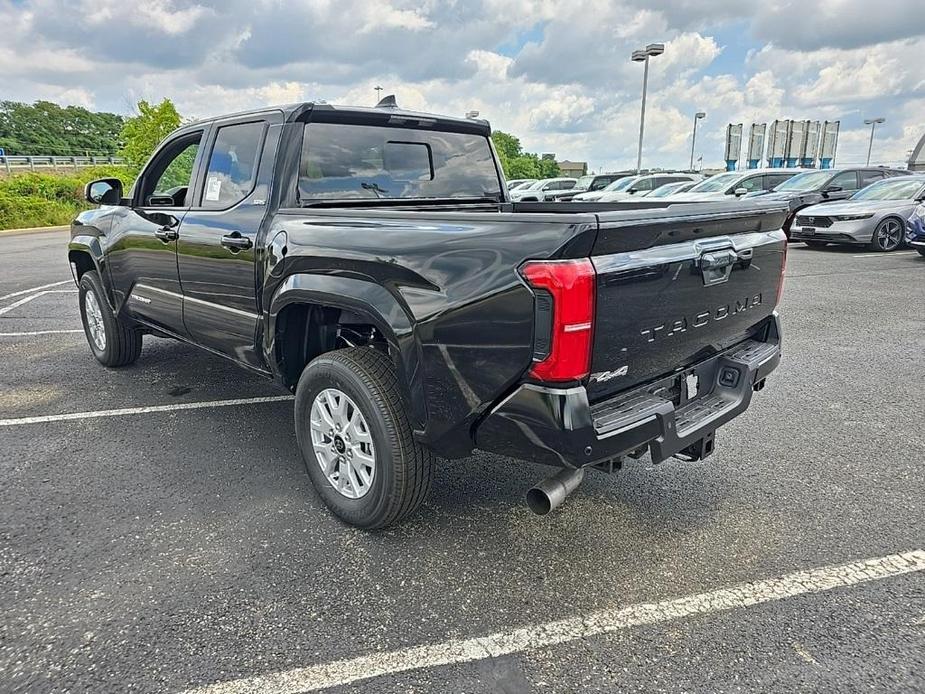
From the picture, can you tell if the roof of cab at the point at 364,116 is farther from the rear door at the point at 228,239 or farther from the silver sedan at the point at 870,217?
the silver sedan at the point at 870,217

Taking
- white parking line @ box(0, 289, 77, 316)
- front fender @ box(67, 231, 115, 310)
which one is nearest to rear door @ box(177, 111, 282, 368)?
front fender @ box(67, 231, 115, 310)

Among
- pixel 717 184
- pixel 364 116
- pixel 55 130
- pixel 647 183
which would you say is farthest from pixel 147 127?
pixel 55 130

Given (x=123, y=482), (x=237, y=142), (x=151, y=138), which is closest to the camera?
(x=123, y=482)

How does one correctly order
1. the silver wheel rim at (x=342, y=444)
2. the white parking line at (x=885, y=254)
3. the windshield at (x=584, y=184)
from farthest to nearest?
the windshield at (x=584, y=184) < the white parking line at (x=885, y=254) < the silver wheel rim at (x=342, y=444)

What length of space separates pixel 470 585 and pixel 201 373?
371 centimetres

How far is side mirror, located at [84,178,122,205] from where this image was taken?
16.0 feet

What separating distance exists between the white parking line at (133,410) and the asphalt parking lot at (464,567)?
0.12 feet

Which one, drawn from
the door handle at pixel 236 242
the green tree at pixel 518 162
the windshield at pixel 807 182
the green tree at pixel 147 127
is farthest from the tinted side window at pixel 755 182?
the green tree at pixel 518 162

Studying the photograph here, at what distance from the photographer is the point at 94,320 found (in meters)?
5.65

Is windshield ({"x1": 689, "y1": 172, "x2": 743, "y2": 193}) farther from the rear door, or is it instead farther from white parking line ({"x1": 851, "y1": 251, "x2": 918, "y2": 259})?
the rear door

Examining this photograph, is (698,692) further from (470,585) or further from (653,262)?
(653,262)

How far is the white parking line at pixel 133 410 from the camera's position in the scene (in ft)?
14.4

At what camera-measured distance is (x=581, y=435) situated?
2.23 meters

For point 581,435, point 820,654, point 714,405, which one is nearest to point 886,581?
point 820,654
